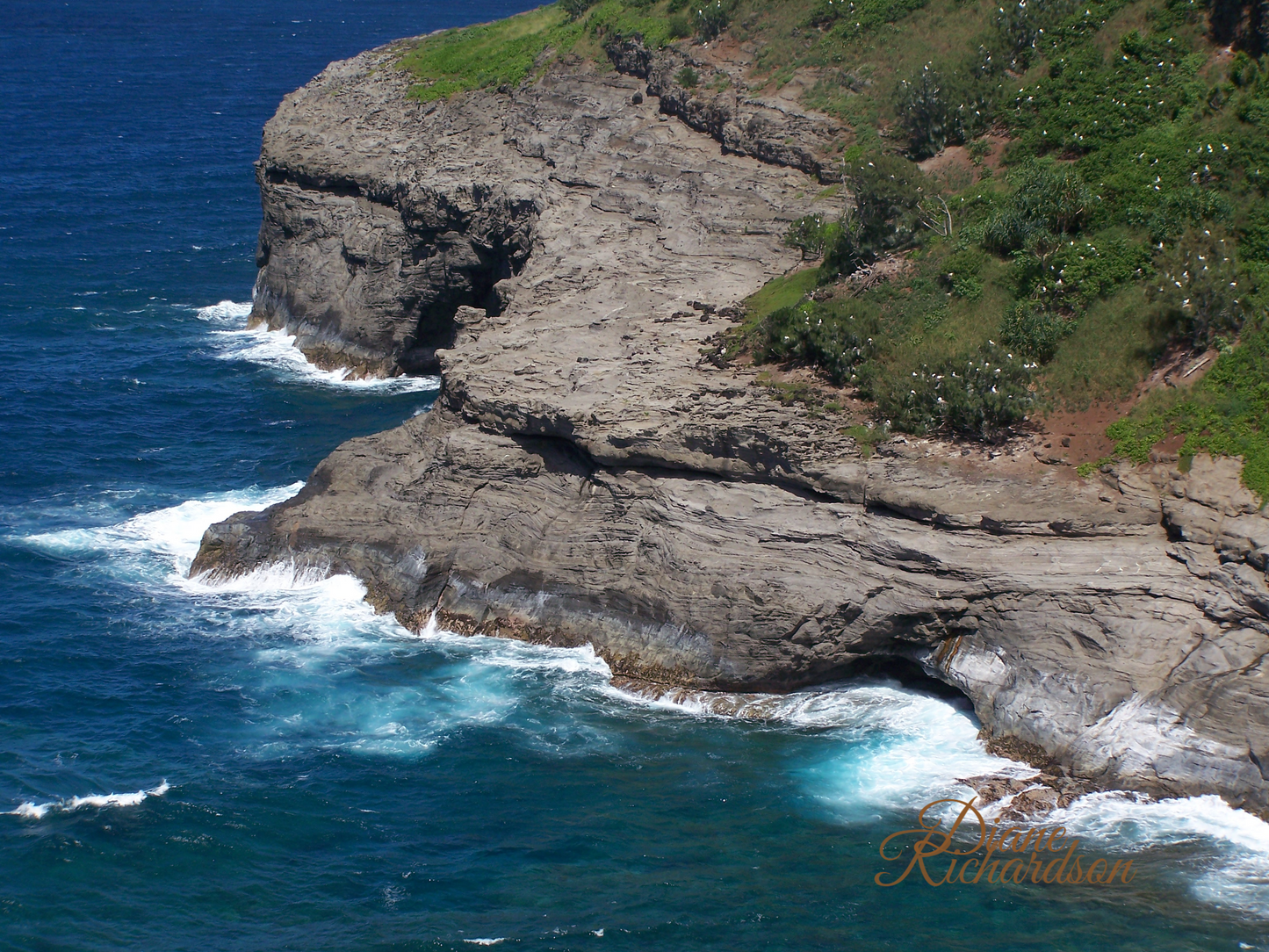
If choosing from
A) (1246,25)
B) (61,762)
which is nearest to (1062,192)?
(1246,25)

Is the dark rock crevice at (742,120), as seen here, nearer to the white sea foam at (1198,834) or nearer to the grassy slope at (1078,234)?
the grassy slope at (1078,234)

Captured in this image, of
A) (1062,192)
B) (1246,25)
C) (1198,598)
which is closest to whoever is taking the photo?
(1198,598)

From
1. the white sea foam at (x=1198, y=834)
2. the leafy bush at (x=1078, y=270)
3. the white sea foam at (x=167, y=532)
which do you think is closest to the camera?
the white sea foam at (x=1198, y=834)

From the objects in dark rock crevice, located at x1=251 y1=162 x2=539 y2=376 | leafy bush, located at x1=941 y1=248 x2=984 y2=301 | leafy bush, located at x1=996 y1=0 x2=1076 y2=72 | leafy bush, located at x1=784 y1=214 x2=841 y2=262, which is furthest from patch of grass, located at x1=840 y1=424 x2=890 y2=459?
dark rock crevice, located at x1=251 y1=162 x2=539 y2=376

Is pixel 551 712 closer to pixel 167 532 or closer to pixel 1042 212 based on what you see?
pixel 167 532

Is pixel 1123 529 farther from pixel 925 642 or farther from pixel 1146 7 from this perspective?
pixel 1146 7

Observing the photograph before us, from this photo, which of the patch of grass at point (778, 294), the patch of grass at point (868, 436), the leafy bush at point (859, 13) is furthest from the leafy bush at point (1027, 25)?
the patch of grass at point (868, 436)
